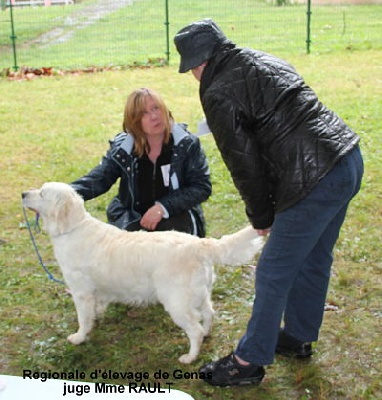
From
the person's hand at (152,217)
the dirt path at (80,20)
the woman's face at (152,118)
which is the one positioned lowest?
the dirt path at (80,20)

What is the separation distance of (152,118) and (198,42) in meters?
1.48

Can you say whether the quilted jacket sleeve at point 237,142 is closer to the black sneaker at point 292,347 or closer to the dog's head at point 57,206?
the black sneaker at point 292,347

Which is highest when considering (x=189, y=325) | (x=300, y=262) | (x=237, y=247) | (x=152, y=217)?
(x=300, y=262)

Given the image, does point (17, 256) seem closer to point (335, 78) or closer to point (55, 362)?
point (55, 362)

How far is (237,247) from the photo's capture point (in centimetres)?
358

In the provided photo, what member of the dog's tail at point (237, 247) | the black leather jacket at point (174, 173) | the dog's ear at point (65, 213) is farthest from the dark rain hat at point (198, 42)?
the black leather jacket at point (174, 173)

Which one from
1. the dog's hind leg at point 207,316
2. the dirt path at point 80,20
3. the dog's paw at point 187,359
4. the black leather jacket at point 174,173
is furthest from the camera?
the dirt path at point 80,20

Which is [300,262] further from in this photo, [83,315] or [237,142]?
[83,315]

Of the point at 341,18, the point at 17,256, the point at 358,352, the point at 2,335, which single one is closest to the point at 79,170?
the point at 17,256

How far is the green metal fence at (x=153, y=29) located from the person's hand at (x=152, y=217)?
32.2ft

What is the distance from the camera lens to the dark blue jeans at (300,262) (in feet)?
9.95

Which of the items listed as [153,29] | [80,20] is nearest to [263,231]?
[153,29]

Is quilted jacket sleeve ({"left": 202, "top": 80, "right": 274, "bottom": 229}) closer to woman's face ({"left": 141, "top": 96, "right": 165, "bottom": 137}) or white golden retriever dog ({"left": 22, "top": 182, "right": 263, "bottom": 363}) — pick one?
white golden retriever dog ({"left": 22, "top": 182, "right": 263, "bottom": 363})

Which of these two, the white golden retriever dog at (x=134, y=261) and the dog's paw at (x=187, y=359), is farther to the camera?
the dog's paw at (x=187, y=359)
